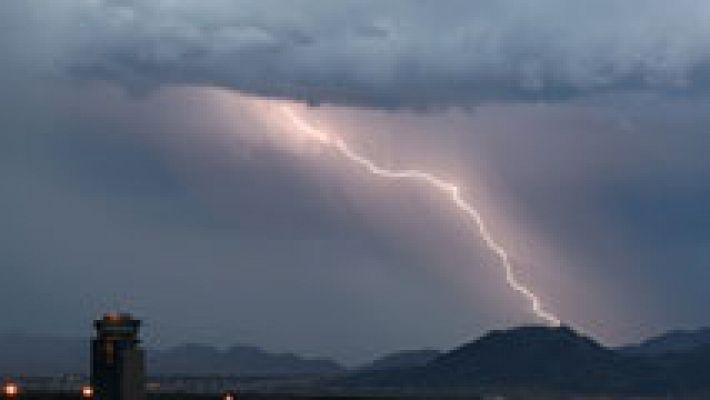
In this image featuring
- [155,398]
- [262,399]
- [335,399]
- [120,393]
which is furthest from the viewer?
[335,399]

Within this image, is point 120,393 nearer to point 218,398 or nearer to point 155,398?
point 155,398

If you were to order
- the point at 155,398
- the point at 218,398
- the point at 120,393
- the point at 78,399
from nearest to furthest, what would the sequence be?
the point at 120,393 < the point at 78,399 < the point at 155,398 < the point at 218,398

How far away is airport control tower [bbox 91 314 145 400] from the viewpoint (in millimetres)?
88625

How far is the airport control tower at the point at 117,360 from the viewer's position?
3489 inches

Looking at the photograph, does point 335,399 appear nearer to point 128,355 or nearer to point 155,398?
point 155,398

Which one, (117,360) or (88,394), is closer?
(117,360)

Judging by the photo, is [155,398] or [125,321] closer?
[125,321]

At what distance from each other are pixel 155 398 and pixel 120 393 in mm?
42866

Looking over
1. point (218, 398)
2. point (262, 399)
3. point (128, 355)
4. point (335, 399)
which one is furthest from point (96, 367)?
point (335, 399)

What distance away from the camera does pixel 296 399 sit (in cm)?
15138

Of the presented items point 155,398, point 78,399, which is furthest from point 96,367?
point 155,398

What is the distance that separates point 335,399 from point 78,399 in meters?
74.7

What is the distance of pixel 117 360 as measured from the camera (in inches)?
3511

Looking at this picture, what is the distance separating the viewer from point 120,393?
88375 mm
